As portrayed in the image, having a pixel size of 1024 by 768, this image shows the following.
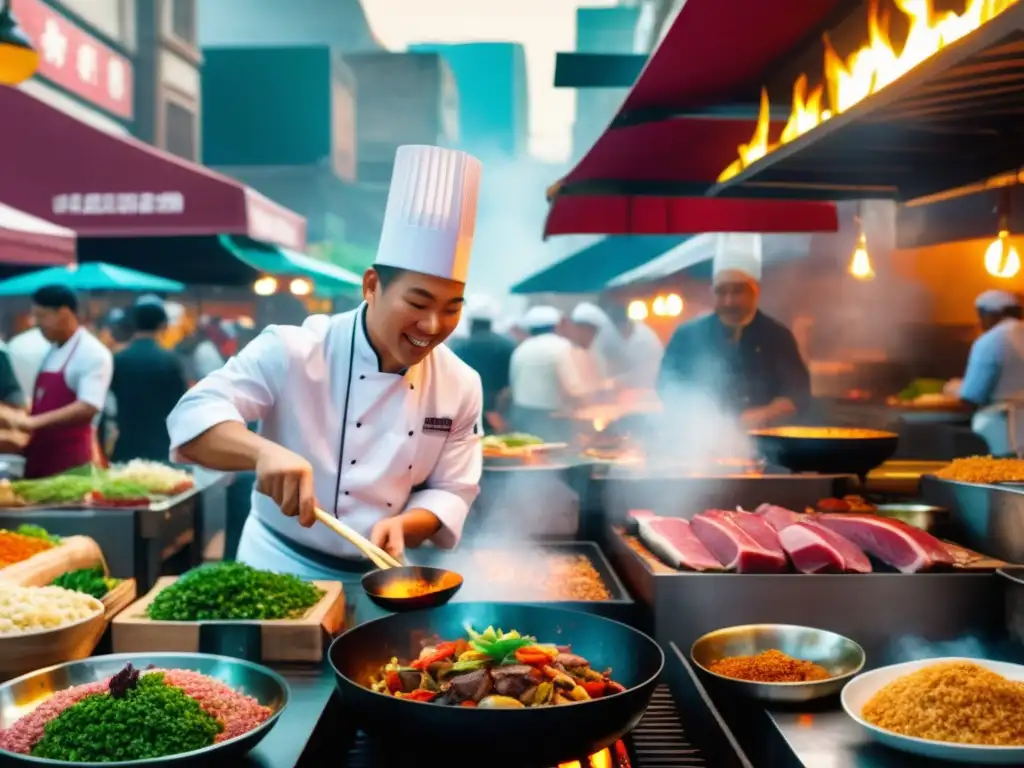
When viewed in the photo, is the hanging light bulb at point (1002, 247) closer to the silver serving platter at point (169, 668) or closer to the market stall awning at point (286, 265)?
the silver serving platter at point (169, 668)

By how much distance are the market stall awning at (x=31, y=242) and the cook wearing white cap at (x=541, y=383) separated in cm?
422

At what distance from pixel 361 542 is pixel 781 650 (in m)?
1.05

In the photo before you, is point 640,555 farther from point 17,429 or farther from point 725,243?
point 17,429

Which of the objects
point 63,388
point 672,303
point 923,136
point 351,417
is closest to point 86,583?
point 351,417

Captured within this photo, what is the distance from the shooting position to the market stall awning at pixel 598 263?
29.1 feet

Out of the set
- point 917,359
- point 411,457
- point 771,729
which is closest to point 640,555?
point 411,457

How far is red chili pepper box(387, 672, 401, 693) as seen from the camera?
155 centimetres

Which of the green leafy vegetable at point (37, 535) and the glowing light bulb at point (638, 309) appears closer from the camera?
the green leafy vegetable at point (37, 535)

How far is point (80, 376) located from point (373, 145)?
2897 cm

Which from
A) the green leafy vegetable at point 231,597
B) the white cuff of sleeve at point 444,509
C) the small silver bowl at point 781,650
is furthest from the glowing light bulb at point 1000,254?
the green leafy vegetable at point 231,597

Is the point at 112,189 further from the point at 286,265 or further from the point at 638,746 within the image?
the point at 638,746

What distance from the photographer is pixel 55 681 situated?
1.58 m

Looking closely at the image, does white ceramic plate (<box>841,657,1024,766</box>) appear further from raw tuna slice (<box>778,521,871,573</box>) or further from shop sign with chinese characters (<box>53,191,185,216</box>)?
shop sign with chinese characters (<box>53,191,185,216</box>)

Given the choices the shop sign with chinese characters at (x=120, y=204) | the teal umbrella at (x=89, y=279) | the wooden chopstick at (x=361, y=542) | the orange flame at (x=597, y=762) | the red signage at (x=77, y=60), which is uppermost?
the red signage at (x=77, y=60)
